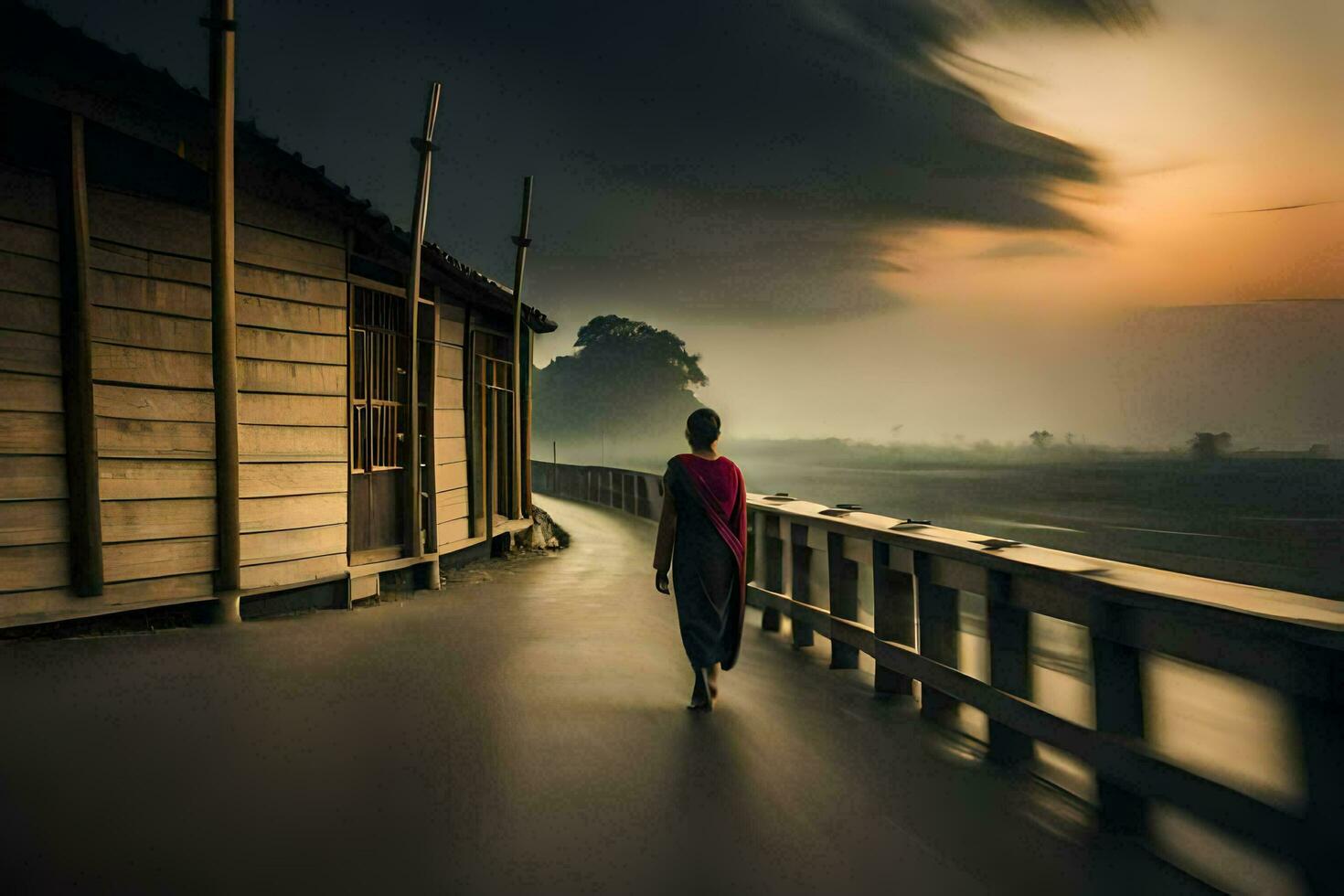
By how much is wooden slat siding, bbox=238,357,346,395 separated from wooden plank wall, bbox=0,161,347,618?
0.01 metres

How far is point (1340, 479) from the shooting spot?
568 feet

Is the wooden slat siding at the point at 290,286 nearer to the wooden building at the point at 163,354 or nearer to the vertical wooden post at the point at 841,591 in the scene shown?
the wooden building at the point at 163,354

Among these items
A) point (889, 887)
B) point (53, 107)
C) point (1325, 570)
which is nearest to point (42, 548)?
point (53, 107)

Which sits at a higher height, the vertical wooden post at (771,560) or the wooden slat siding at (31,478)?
the wooden slat siding at (31,478)

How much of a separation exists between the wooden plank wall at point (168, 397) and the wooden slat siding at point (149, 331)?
0.01 m

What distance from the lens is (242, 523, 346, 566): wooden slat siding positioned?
7852 millimetres

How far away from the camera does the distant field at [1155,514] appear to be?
5634 cm

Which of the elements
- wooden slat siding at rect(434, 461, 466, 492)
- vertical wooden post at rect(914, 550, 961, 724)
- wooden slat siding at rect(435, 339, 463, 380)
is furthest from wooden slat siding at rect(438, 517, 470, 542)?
vertical wooden post at rect(914, 550, 961, 724)

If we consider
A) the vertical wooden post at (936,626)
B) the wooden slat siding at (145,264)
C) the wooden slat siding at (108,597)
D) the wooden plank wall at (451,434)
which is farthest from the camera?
the wooden plank wall at (451,434)

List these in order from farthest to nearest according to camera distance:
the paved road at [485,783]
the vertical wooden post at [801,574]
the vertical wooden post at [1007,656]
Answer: the vertical wooden post at [801,574]
the vertical wooden post at [1007,656]
the paved road at [485,783]

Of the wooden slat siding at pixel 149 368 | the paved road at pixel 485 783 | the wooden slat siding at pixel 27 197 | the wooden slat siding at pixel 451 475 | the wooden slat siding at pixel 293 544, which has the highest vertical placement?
the wooden slat siding at pixel 27 197

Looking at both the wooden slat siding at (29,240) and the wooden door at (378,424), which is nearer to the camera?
the wooden slat siding at (29,240)

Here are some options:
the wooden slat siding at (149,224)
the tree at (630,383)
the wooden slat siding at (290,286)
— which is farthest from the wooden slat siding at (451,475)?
the tree at (630,383)

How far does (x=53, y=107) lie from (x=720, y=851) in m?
7.15
